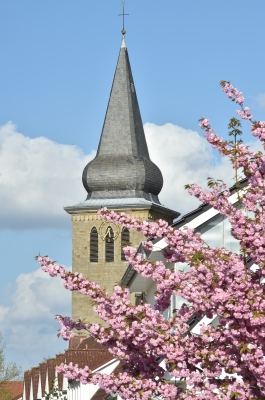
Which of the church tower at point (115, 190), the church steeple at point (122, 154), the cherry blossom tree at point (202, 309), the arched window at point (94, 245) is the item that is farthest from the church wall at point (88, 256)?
the cherry blossom tree at point (202, 309)

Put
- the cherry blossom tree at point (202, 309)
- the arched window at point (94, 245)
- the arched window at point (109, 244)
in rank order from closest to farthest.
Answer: the cherry blossom tree at point (202, 309) → the arched window at point (109, 244) → the arched window at point (94, 245)

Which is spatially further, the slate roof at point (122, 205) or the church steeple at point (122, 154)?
the church steeple at point (122, 154)

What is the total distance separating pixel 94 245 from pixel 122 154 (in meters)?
7.22

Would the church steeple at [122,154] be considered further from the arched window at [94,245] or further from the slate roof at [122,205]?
the arched window at [94,245]

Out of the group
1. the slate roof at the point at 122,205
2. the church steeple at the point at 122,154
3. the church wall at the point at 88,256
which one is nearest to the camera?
the church wall at the point at 88,256

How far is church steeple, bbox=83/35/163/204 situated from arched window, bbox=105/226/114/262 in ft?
9.09

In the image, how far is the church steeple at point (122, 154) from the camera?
282 feet

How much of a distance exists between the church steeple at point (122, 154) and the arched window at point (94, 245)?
9.61ft

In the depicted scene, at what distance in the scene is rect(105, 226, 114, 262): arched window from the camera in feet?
279

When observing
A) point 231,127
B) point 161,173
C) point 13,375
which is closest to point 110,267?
point 161,173

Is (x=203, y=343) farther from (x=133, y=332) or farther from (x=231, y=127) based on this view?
(x=231, y=127)

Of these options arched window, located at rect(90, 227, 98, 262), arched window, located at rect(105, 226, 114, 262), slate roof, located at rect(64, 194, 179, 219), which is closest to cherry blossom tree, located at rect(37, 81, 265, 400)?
slate roof, located at rect(64, 194, 179, 219)

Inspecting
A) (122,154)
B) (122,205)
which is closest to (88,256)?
(122,205)

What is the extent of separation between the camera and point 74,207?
85500mm
